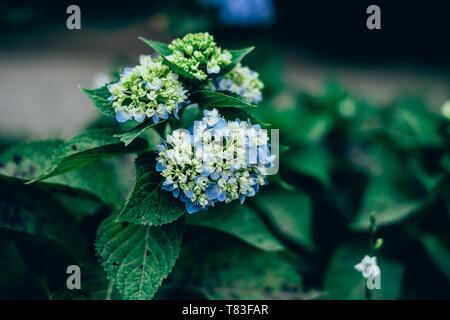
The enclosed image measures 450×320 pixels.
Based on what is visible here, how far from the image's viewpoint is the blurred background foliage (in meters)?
1.78

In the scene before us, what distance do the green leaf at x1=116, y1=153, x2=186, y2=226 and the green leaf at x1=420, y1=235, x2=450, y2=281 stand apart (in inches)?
61.7

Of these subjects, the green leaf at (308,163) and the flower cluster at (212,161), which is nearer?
the flower cluster at (212,161)

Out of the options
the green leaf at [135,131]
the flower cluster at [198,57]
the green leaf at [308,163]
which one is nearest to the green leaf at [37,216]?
the green leaf at [135,131]

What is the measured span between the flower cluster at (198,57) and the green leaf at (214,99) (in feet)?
0.22

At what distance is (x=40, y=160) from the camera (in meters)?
1.82

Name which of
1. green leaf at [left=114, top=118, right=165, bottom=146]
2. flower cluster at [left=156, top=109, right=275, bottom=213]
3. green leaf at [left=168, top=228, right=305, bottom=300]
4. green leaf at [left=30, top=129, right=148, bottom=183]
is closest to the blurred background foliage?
green leaf at [left=168, top=228, right=305, bottom=300]

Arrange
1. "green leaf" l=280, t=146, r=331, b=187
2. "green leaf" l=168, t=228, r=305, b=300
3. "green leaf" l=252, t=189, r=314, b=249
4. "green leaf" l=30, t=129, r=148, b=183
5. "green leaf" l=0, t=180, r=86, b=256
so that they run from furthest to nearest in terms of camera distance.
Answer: "green leaf" l=280, t=146, r=331, b=187 < "green leaf" l=252, t=189, r=314, b=249 < "green leaf" l=168, t=228, r=305, b=300 < "green leaf" l=0, t=180, r=86, b=256 < "green leaf" l=30, t=129, r=148, b=183

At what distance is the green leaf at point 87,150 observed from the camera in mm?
1447

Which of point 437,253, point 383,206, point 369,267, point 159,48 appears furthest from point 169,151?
point 437,253

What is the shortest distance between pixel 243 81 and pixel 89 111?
3536mm

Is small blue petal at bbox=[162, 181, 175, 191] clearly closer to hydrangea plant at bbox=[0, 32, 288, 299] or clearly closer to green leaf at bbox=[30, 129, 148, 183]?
hydrangea plant at bbox=[0, 32, 288, 299]

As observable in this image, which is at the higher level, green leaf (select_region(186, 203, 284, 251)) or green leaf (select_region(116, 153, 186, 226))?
green leaf (select_region(116, 153, 186, 226))

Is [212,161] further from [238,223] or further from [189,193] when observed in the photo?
[238,223]

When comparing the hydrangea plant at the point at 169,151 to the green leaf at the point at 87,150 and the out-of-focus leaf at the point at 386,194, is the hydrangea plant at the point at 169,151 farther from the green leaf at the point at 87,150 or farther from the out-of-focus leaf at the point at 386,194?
the out-of-focus leaf at the point at 386,194
